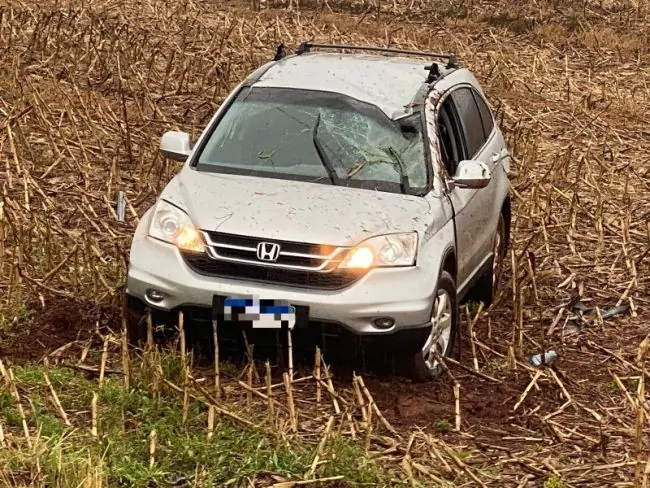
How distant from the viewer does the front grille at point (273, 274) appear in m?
6.15

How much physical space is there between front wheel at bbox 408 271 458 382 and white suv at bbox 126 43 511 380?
13 mm

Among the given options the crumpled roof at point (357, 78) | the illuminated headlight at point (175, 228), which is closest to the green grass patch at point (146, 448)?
the illuminated headlight at point (175, 228)

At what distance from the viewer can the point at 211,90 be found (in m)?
14.4

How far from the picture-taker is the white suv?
616cm

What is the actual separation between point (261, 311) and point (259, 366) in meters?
0.52

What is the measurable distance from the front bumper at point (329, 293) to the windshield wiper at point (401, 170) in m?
0.75

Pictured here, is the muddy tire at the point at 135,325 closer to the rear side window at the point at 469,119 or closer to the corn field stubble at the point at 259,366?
the corn field stubble at the point at 259,366

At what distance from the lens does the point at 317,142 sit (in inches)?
281

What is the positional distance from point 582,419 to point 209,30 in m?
12.7

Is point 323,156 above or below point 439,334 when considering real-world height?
above

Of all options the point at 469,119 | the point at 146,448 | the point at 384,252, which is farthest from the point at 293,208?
the point at 469,119

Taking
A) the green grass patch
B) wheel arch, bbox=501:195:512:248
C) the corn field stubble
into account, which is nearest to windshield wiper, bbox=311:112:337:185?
the corn field stubble

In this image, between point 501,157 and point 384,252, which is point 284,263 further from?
point 501,157

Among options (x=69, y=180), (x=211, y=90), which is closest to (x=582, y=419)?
(x=69, y=180)
